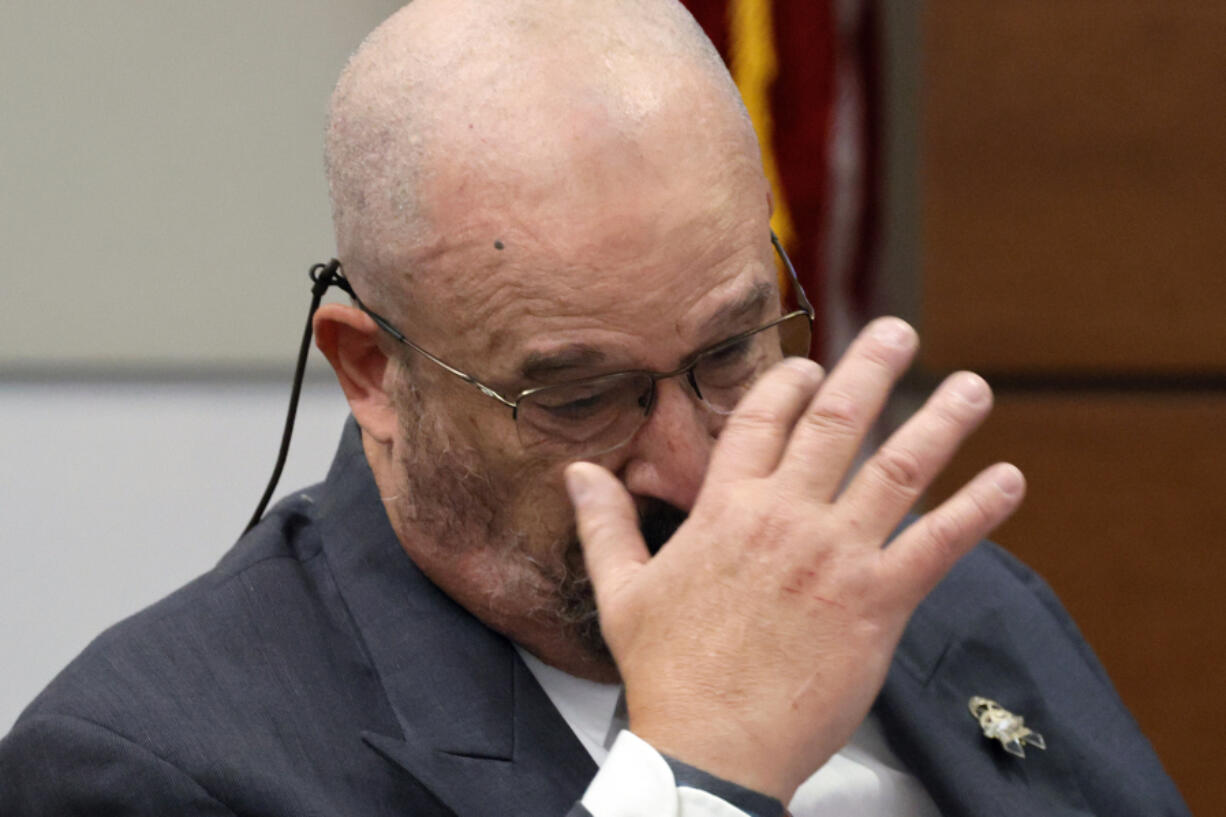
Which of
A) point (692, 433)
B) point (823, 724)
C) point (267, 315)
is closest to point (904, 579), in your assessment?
point (823, 724)

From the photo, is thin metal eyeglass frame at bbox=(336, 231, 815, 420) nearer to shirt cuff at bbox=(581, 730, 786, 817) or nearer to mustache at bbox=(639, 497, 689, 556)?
mustache at bbox=(639, 497, 689, 556)

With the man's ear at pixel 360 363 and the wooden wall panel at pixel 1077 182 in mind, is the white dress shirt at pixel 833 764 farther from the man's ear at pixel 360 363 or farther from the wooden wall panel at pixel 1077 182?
the wooden wall panel at pixel 1077 182

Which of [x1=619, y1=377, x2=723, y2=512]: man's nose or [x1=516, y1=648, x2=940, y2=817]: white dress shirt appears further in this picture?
[x1=516, y1=648, x2=940, y2=817]: white dress shirt

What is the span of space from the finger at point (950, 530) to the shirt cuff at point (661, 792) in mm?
176

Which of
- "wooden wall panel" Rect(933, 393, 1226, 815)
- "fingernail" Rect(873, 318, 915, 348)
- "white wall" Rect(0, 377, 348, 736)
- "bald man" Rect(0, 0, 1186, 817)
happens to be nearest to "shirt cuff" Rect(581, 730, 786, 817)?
"bald man" Rect(0, 0, 1186, 817)

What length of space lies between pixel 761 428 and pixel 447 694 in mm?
399

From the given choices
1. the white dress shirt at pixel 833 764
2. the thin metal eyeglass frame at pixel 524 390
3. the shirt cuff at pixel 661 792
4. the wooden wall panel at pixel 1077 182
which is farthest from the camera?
the wooden wall panel at pixel 1077 182

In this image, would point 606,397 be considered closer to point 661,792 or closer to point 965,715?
point 661,792

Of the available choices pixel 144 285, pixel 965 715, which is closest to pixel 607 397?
pixel 965 715

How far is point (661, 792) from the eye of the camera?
84cm

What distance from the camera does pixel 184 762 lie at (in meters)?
1.00

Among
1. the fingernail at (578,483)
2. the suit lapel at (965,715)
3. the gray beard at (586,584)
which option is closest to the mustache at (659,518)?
the gray beard at (586,584)

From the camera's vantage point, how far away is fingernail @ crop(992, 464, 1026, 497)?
33.8 inches

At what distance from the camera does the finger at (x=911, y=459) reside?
86 cm
